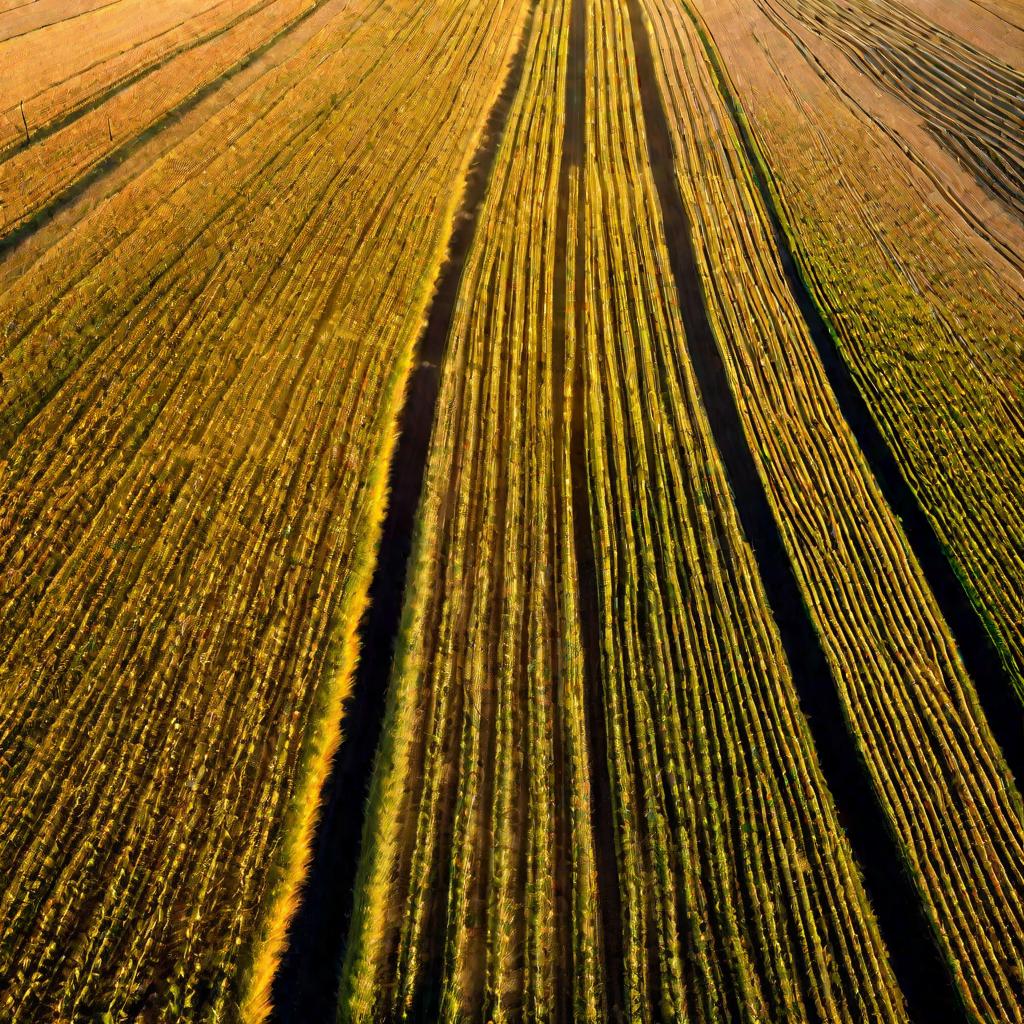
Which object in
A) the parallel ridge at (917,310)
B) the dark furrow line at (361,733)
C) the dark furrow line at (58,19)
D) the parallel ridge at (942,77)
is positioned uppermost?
the parallel ridge at (942,77)

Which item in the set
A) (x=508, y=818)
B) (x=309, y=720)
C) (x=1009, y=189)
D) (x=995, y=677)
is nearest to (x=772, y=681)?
(x=995, y=677)

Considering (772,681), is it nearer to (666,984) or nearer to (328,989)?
(666,984)

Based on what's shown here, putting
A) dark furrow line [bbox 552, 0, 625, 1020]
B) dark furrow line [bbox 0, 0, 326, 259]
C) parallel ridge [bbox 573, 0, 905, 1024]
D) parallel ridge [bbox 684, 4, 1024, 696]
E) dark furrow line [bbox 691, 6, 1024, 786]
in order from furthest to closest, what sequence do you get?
dark furrow line [bbox 0, 0, 326, 259] < parallel ridge [bbox 684, 4, 1024, 696] < dark furrow line [bbox 691, 6, 1024, 786] < dark furrow line [bbox 552, 0, 625, 1020] < parallel ridge [bbox 573, 0, 905, 1024]

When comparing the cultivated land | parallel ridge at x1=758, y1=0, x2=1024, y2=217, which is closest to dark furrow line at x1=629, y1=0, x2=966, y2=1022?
the cultivated land

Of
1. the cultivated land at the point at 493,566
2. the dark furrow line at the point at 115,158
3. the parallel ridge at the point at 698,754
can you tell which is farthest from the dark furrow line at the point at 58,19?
the parallel ridge at the point at 698,754

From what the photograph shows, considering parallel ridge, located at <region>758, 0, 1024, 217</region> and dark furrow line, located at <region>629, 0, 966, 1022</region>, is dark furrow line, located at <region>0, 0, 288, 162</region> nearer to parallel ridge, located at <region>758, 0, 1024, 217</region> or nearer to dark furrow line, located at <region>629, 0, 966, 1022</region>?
dark furrow line, located at <region>629, 0, 966, 1022</region>

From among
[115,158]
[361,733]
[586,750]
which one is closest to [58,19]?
[115,158]

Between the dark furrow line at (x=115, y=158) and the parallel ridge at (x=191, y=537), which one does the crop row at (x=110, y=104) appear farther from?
the parallel ridge at (x=191, y=537)
